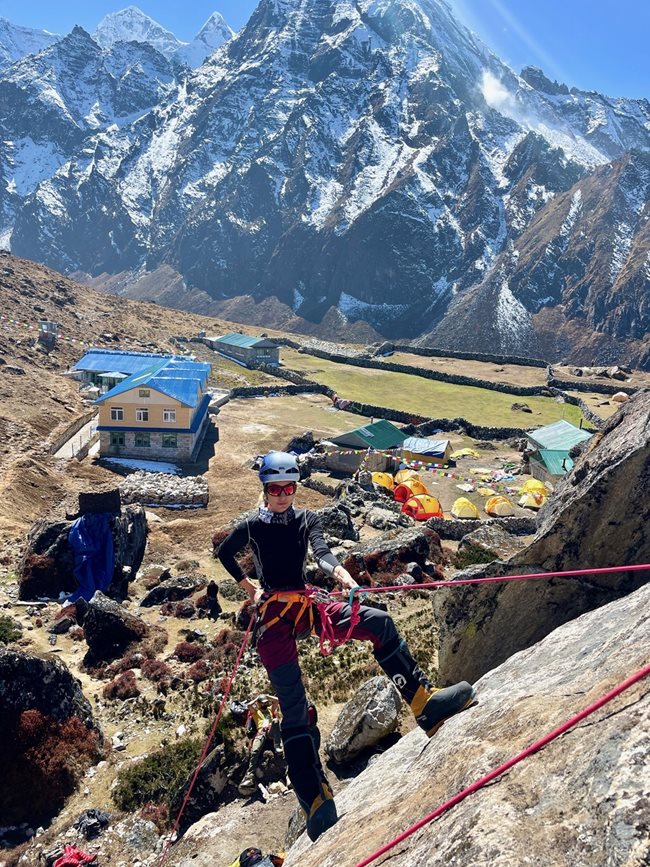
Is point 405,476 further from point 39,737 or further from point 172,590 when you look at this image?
point 39,737

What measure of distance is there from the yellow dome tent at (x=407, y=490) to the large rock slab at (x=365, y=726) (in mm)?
26048

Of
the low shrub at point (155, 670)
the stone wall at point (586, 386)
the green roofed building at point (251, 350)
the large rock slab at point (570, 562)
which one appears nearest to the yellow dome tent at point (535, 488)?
the large rock slab at point (570, 562)

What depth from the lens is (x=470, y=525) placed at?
98.3 feet

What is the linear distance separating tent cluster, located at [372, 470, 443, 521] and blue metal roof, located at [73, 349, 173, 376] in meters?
28.2

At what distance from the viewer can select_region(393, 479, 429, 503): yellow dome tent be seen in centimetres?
3541

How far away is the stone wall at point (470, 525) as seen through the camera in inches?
1183

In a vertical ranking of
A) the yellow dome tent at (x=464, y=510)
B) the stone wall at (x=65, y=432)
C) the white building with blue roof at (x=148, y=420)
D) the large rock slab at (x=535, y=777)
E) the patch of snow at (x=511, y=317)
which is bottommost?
the large rock slab at (x=535, y=777)

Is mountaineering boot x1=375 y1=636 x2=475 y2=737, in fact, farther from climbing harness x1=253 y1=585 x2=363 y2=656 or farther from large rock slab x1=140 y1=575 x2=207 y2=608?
large rock slab x1=140 y1=575 x2=207 y2=608

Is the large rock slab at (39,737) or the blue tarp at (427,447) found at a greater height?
the blue tarp at (427,447)

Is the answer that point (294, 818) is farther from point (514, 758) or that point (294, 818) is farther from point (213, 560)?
point (213, 560)

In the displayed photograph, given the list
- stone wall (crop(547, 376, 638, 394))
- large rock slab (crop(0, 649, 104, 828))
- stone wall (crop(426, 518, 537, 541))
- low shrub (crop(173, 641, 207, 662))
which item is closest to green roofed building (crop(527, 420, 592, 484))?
stone wall (crop(426, 518, 537, 541))

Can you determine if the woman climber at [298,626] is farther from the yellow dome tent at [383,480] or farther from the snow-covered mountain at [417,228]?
the snow-covered mountain at [417,228]

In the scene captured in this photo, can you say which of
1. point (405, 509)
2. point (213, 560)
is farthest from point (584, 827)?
point (405, 509)

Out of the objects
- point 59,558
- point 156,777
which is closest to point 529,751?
point 156,777
